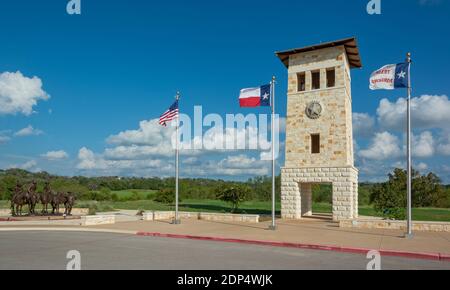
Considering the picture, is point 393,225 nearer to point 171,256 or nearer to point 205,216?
point 205,216

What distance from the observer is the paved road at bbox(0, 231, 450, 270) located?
12.3 metres

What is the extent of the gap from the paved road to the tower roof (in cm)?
2005

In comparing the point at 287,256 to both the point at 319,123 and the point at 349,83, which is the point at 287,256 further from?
the point at 349,83

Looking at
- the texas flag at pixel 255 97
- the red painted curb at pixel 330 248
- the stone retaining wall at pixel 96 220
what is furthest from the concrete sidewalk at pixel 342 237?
the texas flag at pixel 255 97

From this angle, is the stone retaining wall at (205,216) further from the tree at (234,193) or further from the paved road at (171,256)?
the paved road at (171,256)

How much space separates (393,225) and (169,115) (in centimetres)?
1485

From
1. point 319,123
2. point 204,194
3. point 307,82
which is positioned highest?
point 307,82

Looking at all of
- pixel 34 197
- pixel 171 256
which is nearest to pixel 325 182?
pixel 171 256

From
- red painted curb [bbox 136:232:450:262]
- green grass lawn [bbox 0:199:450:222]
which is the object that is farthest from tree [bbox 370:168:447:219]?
red painted curb [bbox 136:232:450:262]

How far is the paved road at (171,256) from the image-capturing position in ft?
40.2
